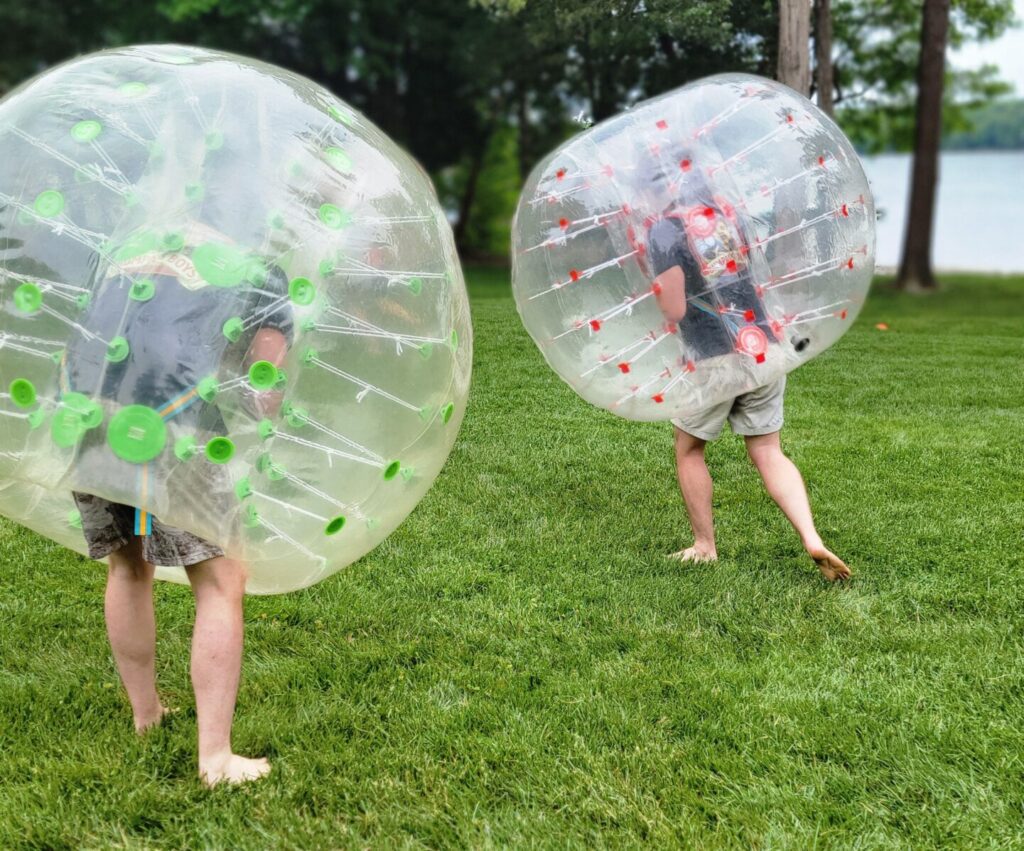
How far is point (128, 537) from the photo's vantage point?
2697mm

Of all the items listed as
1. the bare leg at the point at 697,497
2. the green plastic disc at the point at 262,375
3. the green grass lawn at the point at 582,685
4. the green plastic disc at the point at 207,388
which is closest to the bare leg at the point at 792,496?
the green grass lawn at the point at 582,685

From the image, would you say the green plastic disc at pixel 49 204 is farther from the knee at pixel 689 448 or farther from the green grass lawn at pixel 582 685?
the knee at pixel 689 448

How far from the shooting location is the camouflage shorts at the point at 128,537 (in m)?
2.49

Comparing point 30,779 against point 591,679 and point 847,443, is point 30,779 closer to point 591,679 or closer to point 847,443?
point 591,679

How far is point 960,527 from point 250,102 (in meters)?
3.64

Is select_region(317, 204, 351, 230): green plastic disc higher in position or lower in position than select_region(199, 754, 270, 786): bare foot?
higher

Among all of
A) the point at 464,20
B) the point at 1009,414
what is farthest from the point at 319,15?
the point at 1009,414

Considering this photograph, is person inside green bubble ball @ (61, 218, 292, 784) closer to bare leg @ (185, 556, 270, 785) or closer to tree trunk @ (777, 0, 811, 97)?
bare leg @ (185, 556, 270, 785)

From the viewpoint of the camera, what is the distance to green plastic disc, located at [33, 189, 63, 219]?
2.26m

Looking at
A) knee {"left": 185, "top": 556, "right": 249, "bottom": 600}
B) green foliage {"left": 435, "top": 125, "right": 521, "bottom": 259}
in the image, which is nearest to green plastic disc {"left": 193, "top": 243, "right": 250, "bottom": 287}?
knee {"left": 185, "top": 556, "right": 249, "bottom": 600}

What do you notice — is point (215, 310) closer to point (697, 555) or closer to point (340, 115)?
point (340, 115)

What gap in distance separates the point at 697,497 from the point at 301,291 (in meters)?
2.43

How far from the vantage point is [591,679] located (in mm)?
3248

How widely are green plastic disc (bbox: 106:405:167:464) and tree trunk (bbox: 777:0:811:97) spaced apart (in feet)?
32.2
